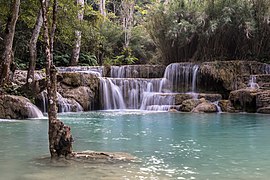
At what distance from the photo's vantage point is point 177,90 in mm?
21406

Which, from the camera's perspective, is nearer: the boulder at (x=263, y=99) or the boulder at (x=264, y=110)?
the boulder at (x=264, y=110)

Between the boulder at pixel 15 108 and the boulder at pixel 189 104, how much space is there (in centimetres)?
698

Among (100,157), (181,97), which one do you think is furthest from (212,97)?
(100,157)

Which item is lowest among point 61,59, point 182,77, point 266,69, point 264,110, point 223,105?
point 264,110

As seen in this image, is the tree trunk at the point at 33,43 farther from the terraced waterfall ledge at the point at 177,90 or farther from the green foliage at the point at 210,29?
the green foliage at the point at 210,29

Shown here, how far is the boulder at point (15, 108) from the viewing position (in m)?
13.5

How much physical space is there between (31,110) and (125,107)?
7385mm

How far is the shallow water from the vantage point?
5.03 metres

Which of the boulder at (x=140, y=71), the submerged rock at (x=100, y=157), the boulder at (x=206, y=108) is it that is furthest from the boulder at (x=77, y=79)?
the submerged rock at (x=100, y=157)

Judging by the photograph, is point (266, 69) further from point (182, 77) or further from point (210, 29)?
point (182, 77)

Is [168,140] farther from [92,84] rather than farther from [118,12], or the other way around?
[118,12]

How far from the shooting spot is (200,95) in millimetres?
19234

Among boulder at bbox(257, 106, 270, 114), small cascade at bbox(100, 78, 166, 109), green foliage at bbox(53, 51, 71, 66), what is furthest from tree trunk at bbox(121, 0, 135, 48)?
boulder at bbox(257, 106, 270, 114)

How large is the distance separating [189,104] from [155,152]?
1145cm
